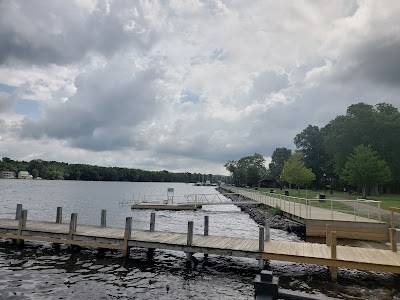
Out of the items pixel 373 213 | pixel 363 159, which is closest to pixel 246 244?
pixel 373 213

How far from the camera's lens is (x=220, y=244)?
576 inches

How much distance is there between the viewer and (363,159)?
1786 inches

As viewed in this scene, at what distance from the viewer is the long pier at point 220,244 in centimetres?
1241

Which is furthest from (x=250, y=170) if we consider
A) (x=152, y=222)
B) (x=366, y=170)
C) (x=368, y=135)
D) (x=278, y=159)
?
(x=152, y=222)

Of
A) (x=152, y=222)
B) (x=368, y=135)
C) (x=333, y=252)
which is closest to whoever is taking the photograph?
(x=333, y=252)

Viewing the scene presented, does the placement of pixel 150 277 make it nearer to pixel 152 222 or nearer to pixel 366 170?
pixel 152 222

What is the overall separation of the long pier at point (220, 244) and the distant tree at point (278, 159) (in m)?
106

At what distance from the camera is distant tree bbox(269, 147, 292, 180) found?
121m

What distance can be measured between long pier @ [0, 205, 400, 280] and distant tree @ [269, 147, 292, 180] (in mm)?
106471

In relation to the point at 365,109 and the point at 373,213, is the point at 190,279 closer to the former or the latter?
the point at 373,213

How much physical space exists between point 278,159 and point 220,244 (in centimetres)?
11433

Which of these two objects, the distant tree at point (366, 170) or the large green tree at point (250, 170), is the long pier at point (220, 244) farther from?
the large green tree at point (250, 170)

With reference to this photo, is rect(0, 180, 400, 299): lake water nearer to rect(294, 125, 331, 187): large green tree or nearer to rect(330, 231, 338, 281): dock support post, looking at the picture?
rect(330, 231, 338, 281): dock support post

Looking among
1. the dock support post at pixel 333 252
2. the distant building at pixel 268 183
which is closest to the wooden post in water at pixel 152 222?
the dock support post at pixel 333 252
